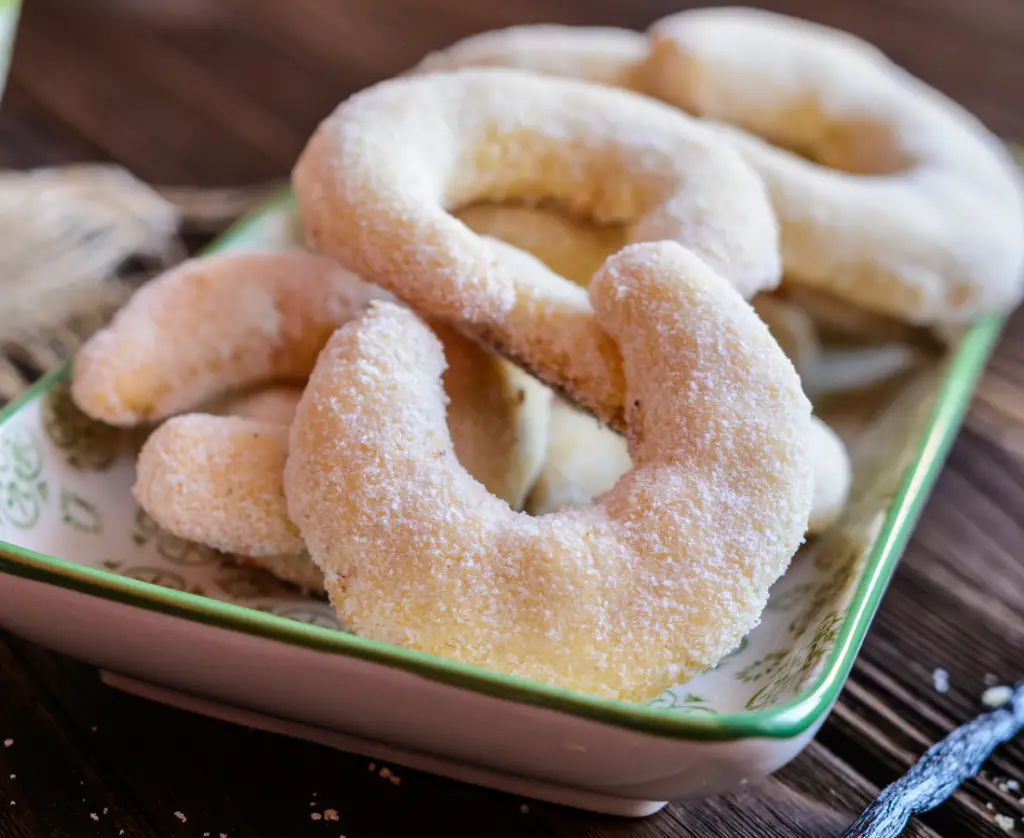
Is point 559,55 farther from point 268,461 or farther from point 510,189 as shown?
point 268,461

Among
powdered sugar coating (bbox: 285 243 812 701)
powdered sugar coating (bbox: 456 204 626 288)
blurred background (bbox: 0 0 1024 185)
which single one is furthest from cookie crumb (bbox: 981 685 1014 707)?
blurred background (bbox: 0 0 1024 185)

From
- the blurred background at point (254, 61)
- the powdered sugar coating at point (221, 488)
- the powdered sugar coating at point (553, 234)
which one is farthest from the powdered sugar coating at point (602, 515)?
the blurred background at point (254, 61)

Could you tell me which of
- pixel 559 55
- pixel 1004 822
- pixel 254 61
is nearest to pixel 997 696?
pixel 1004 822

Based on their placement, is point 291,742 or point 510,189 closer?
point 291,742

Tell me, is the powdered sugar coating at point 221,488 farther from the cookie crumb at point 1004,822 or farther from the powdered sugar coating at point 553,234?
the cookie crumb at point 1004,822

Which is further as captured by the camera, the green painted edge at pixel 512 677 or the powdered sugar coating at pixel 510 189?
the powdered sugar coating at pixel 510 189

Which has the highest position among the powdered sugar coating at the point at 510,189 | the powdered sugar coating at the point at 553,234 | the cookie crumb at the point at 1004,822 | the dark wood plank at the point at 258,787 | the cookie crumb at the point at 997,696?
the powdered sugar coating at the point at 510,189
